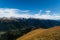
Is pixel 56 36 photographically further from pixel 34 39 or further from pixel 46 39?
pixel 34 39

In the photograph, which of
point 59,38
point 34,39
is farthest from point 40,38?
point 59,38

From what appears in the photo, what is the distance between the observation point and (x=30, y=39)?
41.3m

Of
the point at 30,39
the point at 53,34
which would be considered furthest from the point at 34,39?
the point at 53,34

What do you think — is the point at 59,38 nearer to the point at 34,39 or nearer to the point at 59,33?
the point at 59,33

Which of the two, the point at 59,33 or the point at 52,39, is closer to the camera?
the point at 52,39

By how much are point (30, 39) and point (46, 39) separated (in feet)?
16.6

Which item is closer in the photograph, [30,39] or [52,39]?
[52,39]

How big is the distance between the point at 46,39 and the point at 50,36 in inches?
64.7

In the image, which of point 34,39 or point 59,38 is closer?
point 59,38

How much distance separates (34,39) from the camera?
131 ft

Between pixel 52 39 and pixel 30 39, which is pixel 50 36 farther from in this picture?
pixel 30 39

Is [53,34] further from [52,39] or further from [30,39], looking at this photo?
[30,39]

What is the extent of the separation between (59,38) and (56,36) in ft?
4.37

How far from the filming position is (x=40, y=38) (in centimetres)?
3934
